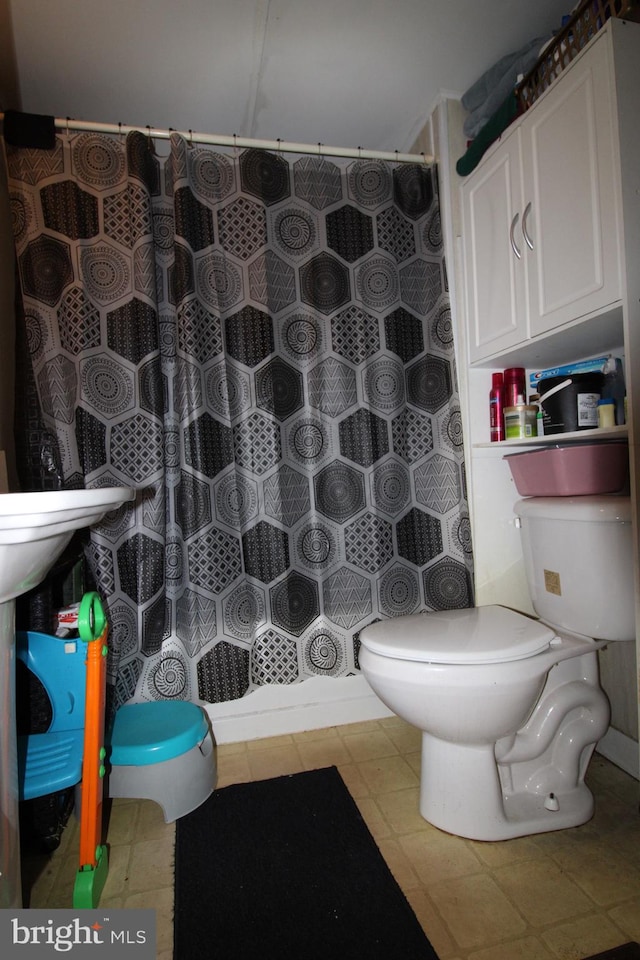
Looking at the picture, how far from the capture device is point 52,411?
1.43 m

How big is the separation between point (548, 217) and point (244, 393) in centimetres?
93

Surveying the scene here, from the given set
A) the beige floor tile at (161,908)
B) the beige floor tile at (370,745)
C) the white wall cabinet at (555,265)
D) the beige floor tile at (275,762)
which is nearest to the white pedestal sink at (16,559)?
the beige floor tile at (161,908)

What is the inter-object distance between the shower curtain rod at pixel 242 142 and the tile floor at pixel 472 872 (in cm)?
190

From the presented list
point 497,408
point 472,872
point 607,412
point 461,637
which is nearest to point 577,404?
point 607,412

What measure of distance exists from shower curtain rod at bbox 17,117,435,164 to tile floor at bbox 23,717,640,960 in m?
1.90

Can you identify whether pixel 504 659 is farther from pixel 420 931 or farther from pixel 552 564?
pixel 420 931

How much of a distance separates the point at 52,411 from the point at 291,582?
2.82ft

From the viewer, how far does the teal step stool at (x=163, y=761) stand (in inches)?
50.3

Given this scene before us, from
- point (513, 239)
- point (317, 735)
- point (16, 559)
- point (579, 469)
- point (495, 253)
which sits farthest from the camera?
point (317, 735)

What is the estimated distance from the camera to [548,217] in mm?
1241

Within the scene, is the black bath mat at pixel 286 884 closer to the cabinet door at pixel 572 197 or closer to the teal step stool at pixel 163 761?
the teal step stool at pixel 163 761

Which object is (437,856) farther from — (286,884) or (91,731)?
(91,731)

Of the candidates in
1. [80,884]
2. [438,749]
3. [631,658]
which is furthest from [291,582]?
[631,658]

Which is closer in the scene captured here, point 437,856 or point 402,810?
point 437,856
